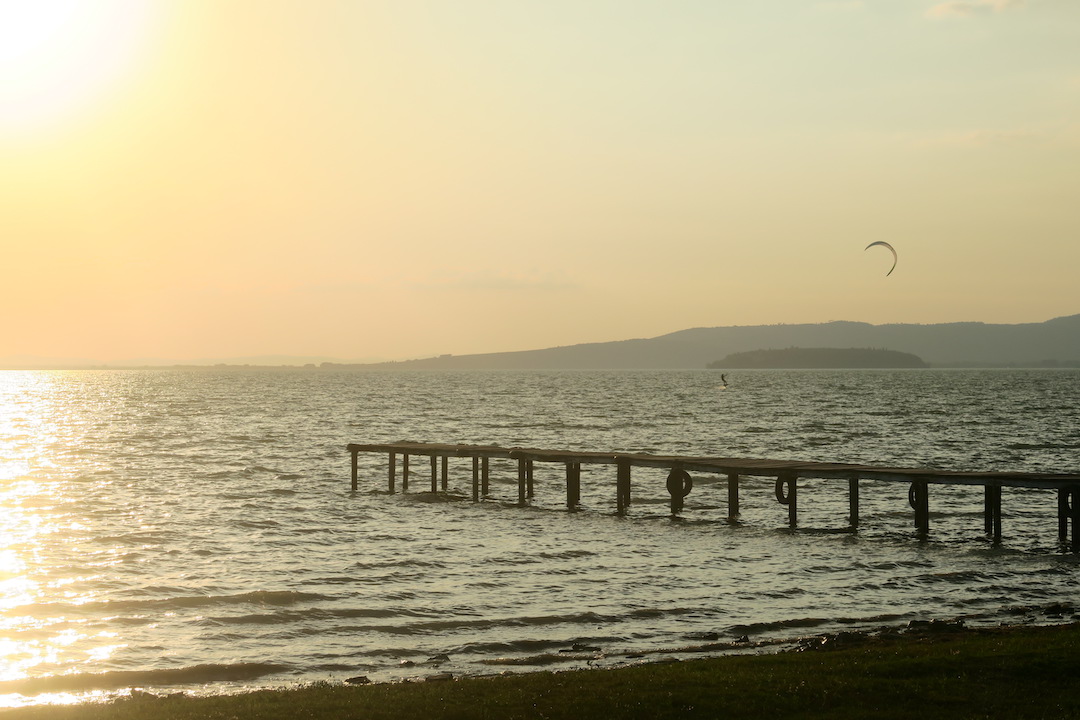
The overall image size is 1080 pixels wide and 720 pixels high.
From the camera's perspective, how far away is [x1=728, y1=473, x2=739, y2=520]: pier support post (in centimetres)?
3093

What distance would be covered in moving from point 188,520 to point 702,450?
33.1 metres

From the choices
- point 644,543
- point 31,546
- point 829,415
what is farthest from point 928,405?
point 31,546

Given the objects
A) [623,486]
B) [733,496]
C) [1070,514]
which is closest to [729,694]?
[1070,514]

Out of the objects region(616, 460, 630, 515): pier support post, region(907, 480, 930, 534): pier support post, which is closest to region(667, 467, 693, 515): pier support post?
region(616, 460, 630, 515): pier support post

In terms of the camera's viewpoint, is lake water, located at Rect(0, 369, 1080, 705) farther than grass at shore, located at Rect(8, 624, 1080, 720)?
Yes

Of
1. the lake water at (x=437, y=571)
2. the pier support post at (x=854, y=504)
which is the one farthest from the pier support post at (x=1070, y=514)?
the pier support post at (x=854, y=504)

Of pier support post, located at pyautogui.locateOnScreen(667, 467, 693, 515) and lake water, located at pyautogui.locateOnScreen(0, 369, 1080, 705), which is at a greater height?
pier support post, located at pyautogui.locateOnScreen(667, 467, 693, 515)

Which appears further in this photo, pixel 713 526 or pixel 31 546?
pixel 713 526

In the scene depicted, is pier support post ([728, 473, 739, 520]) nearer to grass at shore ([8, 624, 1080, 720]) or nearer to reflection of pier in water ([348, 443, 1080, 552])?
reflection of pier in water ([348, 443, 1080, 552])

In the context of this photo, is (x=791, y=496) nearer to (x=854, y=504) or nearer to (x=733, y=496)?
(x=854, y=504)

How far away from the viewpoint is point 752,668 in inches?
484

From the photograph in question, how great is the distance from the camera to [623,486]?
109ft

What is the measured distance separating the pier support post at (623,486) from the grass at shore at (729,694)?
20.1 metres

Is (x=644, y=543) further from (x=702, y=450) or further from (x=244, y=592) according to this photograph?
(x=702, y=450)
